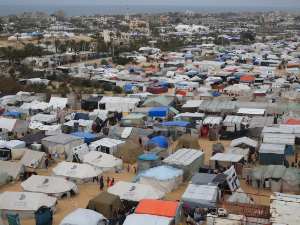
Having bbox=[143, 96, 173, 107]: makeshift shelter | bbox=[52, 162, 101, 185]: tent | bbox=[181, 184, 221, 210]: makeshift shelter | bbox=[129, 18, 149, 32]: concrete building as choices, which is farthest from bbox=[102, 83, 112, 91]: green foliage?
bbox=[129, 18, 149, 32]: concrete building

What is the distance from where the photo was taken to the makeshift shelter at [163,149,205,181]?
13719 millimetres

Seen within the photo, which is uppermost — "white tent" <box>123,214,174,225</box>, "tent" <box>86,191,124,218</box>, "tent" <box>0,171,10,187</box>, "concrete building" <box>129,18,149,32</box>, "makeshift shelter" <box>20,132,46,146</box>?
"concrete building" <box>129,18,149,32</box>

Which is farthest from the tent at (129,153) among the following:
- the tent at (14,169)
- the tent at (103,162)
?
the tent at (14,169)

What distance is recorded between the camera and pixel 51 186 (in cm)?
1234

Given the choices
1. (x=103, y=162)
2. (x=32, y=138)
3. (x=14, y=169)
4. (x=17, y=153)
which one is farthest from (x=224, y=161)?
(x=32, y=138)

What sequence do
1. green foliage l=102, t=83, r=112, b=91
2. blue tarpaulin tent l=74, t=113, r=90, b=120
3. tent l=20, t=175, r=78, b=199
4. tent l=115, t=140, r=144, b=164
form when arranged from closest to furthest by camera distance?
1. tent l=20, t=175, r=78, b=199
2. tent l=115, t=140, r=144, b=164
3. blue tarpaulin tent l=74, t=113, r=90, b=120
4. green foliage l=102, t=83, r=112, b=91

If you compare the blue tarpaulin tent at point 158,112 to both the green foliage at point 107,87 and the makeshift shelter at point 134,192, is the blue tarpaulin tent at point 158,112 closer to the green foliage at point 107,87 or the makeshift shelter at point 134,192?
the makeshift shelter at point 134,192

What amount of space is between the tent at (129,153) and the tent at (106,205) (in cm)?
466

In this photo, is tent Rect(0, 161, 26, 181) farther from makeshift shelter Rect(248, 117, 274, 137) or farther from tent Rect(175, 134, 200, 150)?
makeshift shelter Rect(248, 117, 274, 137)

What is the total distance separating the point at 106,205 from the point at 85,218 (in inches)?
42.1

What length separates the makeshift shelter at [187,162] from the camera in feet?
45.0

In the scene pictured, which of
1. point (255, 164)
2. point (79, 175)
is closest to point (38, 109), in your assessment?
point (79, 175)

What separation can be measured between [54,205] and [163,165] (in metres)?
4.43

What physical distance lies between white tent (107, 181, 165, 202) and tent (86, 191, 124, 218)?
18.3 inches
